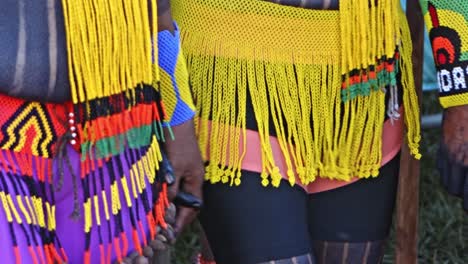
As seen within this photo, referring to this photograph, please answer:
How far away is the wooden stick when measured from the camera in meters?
2.64

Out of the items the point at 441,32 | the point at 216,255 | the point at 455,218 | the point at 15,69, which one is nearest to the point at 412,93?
the point at 441,32

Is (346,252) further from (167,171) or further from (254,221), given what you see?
(167,171)

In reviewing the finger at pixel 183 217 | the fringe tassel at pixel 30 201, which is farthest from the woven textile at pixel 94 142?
the finger at pixel 183 217

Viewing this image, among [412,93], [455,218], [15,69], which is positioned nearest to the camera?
[15,69]

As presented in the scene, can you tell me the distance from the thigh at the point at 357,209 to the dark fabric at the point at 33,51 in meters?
0.80

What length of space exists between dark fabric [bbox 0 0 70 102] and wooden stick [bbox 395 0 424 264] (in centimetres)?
112

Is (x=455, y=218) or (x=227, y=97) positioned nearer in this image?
(x=227, y=97)

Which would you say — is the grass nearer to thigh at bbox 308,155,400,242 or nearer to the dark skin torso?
thigh at bbox 308,155,400,242

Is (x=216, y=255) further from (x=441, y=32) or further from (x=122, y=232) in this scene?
(x=441, y=32)

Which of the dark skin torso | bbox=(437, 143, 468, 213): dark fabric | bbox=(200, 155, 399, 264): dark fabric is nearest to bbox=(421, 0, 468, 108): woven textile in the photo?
bbox=(437, 143, 468, 213): dark fabric

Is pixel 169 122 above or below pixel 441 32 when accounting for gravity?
below

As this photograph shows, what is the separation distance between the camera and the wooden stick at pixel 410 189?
264 centimetres

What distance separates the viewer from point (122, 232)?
5.91ft

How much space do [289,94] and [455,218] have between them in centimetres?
231
